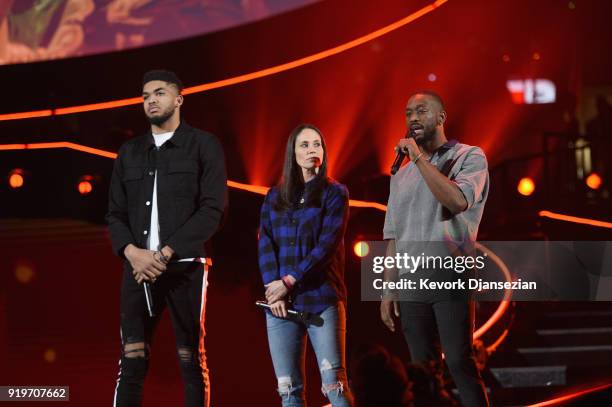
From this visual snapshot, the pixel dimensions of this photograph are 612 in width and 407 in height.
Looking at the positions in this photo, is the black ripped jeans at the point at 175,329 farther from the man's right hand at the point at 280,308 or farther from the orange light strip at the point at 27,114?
the orange light strip at the point at 27,114

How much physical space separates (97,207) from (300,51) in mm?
1305

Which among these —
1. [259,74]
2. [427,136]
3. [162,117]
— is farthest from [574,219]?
[162,117]

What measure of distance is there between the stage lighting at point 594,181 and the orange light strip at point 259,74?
126 centimetres

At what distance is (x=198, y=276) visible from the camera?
10.5ft

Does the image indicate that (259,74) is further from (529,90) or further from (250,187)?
(529,90)

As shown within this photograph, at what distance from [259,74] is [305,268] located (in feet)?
5.80

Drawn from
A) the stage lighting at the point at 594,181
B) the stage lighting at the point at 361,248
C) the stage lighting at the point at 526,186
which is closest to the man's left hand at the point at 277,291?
the stage lighting at the point at 361,248

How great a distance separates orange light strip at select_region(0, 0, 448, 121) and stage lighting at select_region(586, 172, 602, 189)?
4.13 ft

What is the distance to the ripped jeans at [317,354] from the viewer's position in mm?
3047

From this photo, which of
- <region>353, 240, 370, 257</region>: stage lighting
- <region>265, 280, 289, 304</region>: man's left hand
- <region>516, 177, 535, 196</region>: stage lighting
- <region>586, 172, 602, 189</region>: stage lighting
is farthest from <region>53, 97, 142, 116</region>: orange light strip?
<region>586, 172, 602, 189</region>: stage lighting

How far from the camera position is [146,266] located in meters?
3.12

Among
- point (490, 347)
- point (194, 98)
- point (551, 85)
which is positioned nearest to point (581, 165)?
point (551, 85)

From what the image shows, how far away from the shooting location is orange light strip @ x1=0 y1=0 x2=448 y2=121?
14.8 feet

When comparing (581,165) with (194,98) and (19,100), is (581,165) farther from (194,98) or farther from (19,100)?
(19,100)
